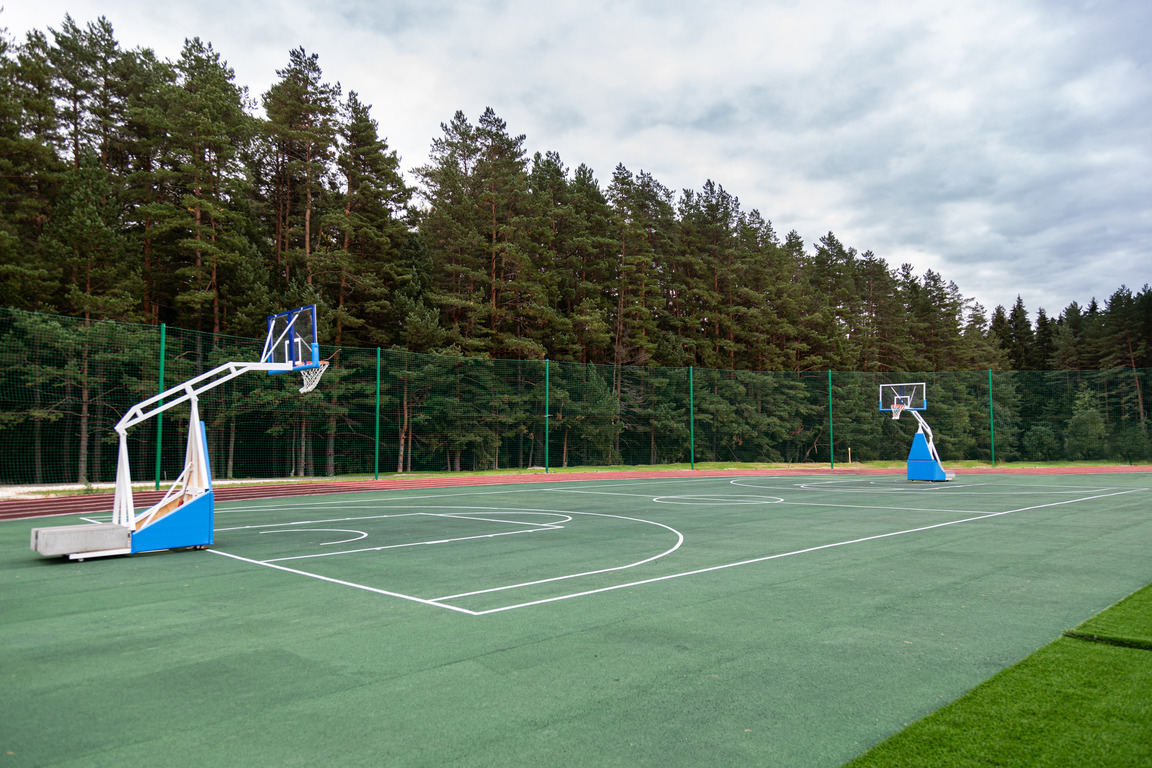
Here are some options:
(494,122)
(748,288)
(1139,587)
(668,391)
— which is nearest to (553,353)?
(668,391)

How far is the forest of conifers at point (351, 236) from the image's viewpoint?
2325 centimetres

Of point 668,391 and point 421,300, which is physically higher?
point 421,300

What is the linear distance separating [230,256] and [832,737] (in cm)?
2602

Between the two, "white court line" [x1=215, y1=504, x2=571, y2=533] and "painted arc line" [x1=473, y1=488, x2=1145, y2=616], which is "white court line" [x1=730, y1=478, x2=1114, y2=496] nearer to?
"painted arc line" [x1=473, y1=488, x2=1145, y2=616]

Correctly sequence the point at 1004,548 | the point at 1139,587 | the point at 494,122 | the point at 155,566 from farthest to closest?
the point at 494,122 < the point at 1004,548 < the point at 155,566 < the point at 1139,587

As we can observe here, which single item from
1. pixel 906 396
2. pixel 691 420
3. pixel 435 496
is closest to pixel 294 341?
pixel 435 496

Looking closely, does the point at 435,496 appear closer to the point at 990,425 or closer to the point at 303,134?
the point at 303,134

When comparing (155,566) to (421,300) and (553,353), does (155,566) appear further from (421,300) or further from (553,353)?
(553,353)

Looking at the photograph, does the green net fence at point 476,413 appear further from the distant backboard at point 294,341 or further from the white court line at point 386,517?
the distant backboard at point 294,341

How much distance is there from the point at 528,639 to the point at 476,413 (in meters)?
18.9

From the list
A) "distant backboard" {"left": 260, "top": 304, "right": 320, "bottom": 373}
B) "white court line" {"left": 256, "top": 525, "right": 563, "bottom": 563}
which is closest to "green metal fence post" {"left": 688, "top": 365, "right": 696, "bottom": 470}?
"white court line" {"left": 256, "top": 525, "right": 563, "bottom": 563}

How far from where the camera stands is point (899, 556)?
7.62 metres

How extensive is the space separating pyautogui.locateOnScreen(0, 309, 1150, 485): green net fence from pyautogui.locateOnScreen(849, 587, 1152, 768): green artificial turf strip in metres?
16.8

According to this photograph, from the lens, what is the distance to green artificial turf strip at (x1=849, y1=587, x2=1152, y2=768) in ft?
8.97
